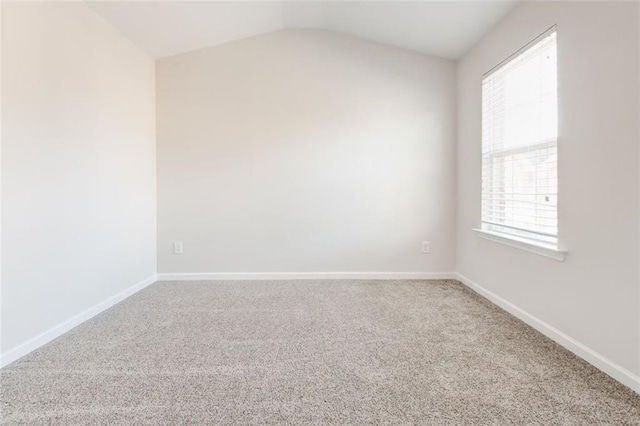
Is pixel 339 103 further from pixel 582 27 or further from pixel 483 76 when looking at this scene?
pixel 582 27

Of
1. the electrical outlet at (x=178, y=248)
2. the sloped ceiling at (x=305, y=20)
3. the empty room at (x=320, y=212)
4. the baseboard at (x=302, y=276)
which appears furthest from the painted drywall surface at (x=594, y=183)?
the electrical outlet at (x=178, y=248)

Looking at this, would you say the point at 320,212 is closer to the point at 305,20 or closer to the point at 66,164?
the point at 305,20

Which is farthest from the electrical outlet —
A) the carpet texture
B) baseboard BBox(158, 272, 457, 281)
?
the carpet texture

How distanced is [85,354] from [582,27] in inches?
131

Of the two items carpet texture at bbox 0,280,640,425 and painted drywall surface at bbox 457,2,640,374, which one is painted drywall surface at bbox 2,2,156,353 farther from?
painted drywall surface at bbox 457,2,640,374

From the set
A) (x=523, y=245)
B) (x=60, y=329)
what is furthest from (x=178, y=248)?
(x=523, y=245)

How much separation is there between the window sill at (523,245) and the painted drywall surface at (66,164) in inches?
123

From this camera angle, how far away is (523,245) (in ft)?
7.23

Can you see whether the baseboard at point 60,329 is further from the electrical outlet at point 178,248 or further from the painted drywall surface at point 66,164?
the electrical outlet at point 178,248

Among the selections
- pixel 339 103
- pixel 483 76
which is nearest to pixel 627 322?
pixel 483 76

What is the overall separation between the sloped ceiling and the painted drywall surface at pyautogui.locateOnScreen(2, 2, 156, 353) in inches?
10.0

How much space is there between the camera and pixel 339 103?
327 cm

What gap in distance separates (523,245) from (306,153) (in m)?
2.09

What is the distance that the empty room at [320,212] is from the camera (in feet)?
4.81
